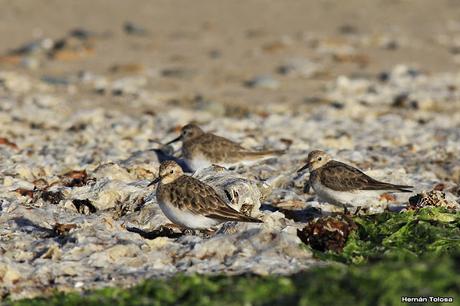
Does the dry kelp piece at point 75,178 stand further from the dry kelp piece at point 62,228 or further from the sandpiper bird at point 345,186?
the sandpiper bird at point 345,186

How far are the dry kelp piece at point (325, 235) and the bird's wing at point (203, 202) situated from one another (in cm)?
71

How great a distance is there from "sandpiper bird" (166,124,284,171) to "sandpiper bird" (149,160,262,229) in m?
3.37

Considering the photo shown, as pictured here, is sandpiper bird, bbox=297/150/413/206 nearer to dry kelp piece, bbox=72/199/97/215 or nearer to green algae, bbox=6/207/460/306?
green algae, bbox=6/207/460/306

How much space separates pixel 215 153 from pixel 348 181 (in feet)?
10.4

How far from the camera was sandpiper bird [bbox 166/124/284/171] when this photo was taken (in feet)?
44.8

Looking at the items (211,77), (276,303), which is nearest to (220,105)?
(211,77)

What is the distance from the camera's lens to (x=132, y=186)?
36.8 feet

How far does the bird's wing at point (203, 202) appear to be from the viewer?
967 centimetres

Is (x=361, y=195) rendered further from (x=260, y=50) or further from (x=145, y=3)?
(x=145, y=3)

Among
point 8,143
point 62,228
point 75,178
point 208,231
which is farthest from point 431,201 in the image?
point 8,143

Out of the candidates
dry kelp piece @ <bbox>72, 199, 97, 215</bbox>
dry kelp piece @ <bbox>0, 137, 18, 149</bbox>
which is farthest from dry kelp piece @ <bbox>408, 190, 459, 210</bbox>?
dry kelp piece @ <bbox>0, 137, 18, 149</bbox>

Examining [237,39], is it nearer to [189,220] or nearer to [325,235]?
[189,220]

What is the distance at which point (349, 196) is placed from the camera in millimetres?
11141

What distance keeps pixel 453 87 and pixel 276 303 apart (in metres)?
16.4
